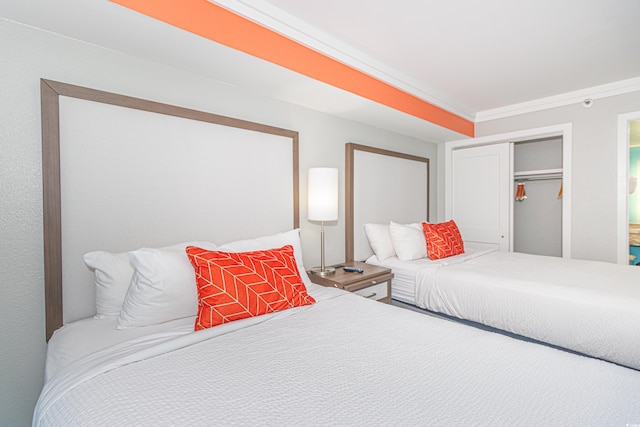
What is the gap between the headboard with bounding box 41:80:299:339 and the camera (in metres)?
1.57

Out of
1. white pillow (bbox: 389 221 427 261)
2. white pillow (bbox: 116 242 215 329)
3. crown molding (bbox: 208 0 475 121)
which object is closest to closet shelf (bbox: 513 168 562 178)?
crown molding (bbox: 208 0 475 121)

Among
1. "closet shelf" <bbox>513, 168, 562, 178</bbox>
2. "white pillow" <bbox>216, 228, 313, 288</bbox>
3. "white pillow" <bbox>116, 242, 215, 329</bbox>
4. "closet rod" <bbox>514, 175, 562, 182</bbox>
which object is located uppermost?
"closet shelf" <bbox>513, 168, 562, 178</bbox>

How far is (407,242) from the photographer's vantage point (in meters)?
3.08

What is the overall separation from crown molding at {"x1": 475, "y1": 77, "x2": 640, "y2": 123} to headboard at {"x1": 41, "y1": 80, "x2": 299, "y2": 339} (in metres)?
3.02

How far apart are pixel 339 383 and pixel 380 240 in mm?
2240

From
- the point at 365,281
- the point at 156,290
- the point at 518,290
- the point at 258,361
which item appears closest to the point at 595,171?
the point at 518,290

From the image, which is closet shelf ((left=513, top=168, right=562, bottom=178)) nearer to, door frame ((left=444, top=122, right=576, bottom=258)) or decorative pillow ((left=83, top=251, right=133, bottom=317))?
door frame ((left=444, top=122, right=576, bottom=258))

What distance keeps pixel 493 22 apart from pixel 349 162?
5.05 feet

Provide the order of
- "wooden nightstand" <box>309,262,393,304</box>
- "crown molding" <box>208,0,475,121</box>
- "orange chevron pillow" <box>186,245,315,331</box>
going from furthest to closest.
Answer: "wooden nightstand" <box>309,262,393,304</box> < "crown molding" <box>208,0,475,121</box> < "orange chevron pillow" <box>186,245,315,331</box>

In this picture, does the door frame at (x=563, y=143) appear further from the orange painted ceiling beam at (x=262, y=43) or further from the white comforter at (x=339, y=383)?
the white comforter at (x=339, y=383)

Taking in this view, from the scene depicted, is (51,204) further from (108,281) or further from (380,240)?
(380,240)

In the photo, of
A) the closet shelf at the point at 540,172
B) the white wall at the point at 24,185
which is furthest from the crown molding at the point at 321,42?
the closet shelf at the point at 540,172

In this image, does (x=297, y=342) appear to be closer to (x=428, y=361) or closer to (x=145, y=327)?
(x=428, y=361)

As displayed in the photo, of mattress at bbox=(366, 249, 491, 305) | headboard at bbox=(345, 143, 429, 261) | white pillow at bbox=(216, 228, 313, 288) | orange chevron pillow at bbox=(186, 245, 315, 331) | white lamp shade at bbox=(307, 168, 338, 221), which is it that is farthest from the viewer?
headboard at bbox=(345, 143, 429, 261)
